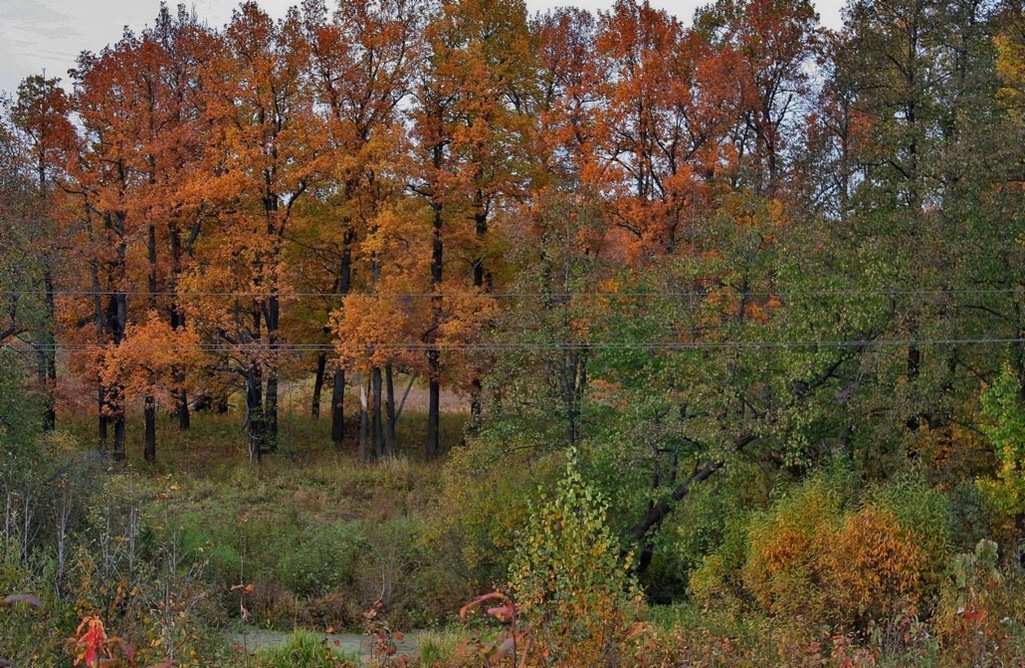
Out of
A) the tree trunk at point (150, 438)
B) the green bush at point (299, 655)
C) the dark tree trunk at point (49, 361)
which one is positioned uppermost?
the dark tree trunk at point (49, 361)

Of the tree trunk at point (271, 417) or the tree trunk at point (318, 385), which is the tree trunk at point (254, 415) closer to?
the tree trunk at point (271, 417)

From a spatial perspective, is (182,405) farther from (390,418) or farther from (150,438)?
(390,418)

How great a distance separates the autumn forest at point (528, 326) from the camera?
16.5m

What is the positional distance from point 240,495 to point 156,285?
23.1 feet

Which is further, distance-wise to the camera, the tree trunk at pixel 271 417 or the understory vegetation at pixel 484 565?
the tree trunk at pixel 271 417

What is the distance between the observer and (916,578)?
52.9 feet

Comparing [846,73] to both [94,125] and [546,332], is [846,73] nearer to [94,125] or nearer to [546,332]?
[546,332]

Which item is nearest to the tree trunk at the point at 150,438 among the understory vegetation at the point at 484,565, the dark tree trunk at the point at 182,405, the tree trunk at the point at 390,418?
the understory vegetation at the point at 484,565

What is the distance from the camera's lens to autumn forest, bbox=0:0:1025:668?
1652 centimetres

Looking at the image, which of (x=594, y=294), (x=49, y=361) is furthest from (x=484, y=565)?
(x=49, y=361)

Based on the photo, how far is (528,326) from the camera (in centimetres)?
2161

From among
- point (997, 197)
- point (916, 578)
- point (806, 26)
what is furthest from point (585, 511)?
point (806, 26)

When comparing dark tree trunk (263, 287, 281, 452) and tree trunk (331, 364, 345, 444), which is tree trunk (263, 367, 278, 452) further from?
tree trunk (331, 364, 345, 444)

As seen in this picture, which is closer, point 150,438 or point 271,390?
point 150,438
